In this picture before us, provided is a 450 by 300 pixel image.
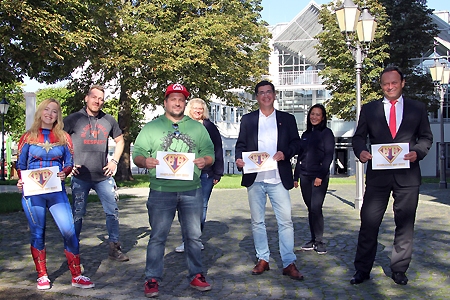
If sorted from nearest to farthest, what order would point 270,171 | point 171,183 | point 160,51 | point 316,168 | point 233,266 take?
point 171,183 < point 270,171 < point 233,266 < point 316,168 < point 160,51

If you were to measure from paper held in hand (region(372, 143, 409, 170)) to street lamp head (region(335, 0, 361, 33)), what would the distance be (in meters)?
8.88

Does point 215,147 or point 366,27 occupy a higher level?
point 366,27

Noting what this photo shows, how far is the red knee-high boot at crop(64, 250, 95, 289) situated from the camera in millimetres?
5834

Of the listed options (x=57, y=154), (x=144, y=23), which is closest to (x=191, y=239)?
(x=57, y=154)

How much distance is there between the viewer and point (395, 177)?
5.96 metres

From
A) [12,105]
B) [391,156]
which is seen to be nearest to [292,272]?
[391,156]

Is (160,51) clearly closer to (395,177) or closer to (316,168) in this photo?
(316,168)

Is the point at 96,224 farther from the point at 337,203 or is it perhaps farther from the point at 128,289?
the point at 337,203

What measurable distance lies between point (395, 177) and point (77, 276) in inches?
136

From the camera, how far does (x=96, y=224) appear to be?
11266 mm

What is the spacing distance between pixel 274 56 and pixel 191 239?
51.7 metres

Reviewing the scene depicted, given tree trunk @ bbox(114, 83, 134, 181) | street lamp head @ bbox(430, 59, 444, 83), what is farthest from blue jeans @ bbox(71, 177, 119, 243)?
tree trunk @ bbox(114, 83, 134, 181)

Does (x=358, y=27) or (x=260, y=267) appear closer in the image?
(x=260, y=267)

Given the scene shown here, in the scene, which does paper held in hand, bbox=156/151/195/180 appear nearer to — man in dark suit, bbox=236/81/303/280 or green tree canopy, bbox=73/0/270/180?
man in dark suit, bbox=236/81/303/280
